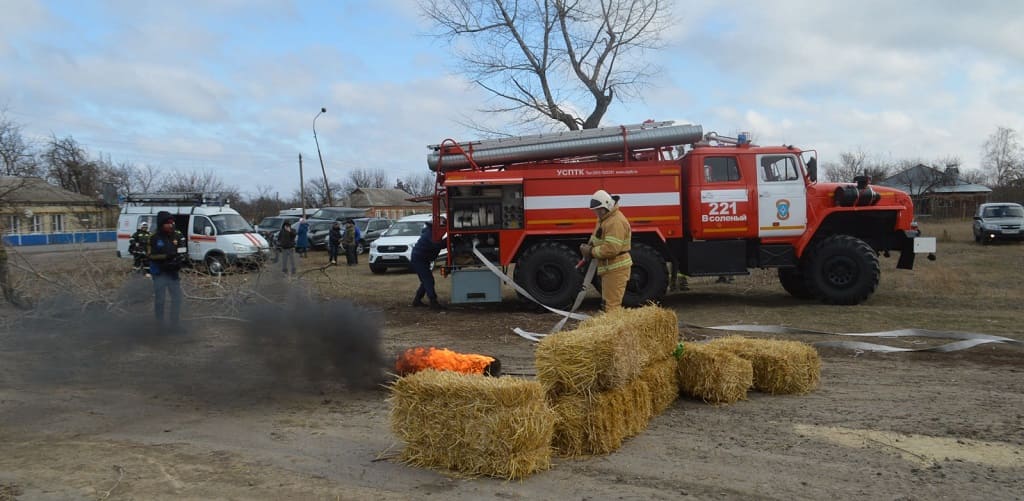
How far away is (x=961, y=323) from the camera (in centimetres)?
1031

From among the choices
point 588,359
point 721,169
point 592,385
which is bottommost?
point 592,385

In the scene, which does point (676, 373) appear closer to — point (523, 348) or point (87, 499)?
point (523, 348)

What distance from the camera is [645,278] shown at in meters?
11.8

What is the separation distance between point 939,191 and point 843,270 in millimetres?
59113

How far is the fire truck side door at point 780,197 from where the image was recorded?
11906 millimetres

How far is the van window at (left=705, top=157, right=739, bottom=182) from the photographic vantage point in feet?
39.1

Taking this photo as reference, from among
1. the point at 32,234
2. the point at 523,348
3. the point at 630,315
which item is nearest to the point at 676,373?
the point at 630,315

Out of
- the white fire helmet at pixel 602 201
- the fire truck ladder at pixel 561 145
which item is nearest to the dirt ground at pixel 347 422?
the white fire helmet at pixel 602 201

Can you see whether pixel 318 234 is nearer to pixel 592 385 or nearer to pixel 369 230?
pixel 369 230

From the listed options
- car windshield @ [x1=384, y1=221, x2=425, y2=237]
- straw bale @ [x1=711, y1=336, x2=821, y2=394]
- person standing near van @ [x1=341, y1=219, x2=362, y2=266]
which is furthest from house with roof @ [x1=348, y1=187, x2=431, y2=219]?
straw bale @ [x1=711, y1=336, x2=821, y2=394]

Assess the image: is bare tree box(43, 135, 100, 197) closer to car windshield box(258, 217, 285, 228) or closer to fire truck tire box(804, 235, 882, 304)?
car windshield box(258, 217, 285, 228)

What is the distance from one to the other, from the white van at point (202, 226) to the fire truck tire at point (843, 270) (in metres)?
13.4

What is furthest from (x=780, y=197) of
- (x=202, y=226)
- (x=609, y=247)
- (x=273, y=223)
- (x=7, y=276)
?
(x=273, y=223)

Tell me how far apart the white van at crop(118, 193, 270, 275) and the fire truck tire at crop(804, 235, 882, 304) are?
1344cm
